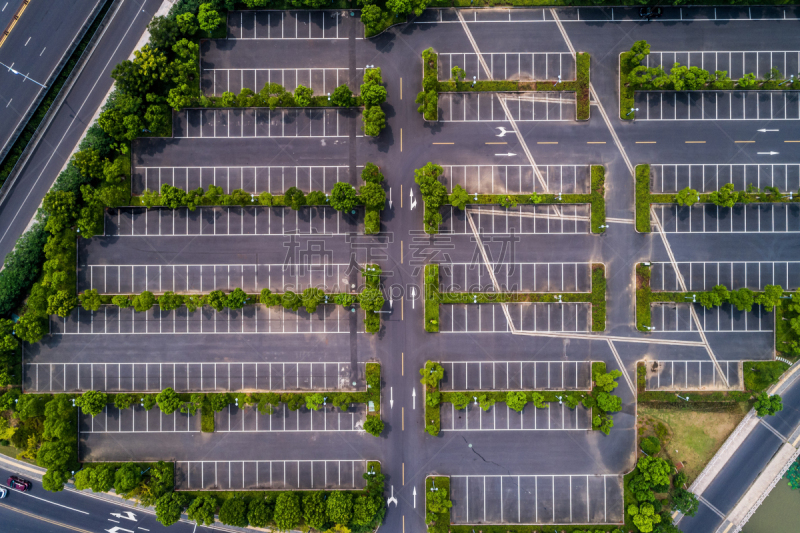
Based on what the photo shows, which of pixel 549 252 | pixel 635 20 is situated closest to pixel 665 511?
pixel 549 252

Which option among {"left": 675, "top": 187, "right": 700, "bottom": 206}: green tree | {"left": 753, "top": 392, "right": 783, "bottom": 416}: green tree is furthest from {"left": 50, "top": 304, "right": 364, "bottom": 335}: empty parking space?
{"left": 753, "top": 392, "right": 783, "bottom": 416}: green tree

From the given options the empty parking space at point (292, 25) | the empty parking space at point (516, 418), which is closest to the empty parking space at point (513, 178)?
the empty parking space at point (292, 25)

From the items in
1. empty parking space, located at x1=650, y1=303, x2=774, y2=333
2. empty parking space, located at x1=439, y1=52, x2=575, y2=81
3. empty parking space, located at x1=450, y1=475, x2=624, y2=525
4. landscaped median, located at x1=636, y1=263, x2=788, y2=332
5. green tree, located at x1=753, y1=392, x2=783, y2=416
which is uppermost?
empty parking space, located at x1=439, y1=52, x2=575, y2=81

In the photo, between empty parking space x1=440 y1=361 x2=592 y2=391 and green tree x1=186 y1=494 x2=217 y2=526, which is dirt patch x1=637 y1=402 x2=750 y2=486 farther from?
green tree x1=186 y1=494 x2=217 y2=526

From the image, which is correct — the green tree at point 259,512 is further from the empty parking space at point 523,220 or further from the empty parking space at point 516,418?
the empty parking space at point 523,220

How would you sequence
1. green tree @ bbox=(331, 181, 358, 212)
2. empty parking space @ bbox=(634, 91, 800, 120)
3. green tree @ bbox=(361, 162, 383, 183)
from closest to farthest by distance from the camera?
green tree @ bbox=(331, 181, 358, 212) → green tree @ bbox=(361, 162, 383, 183) → empty parking space @ bbox=(634, 91, 800, 120)

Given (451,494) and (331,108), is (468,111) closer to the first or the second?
(331,108)
